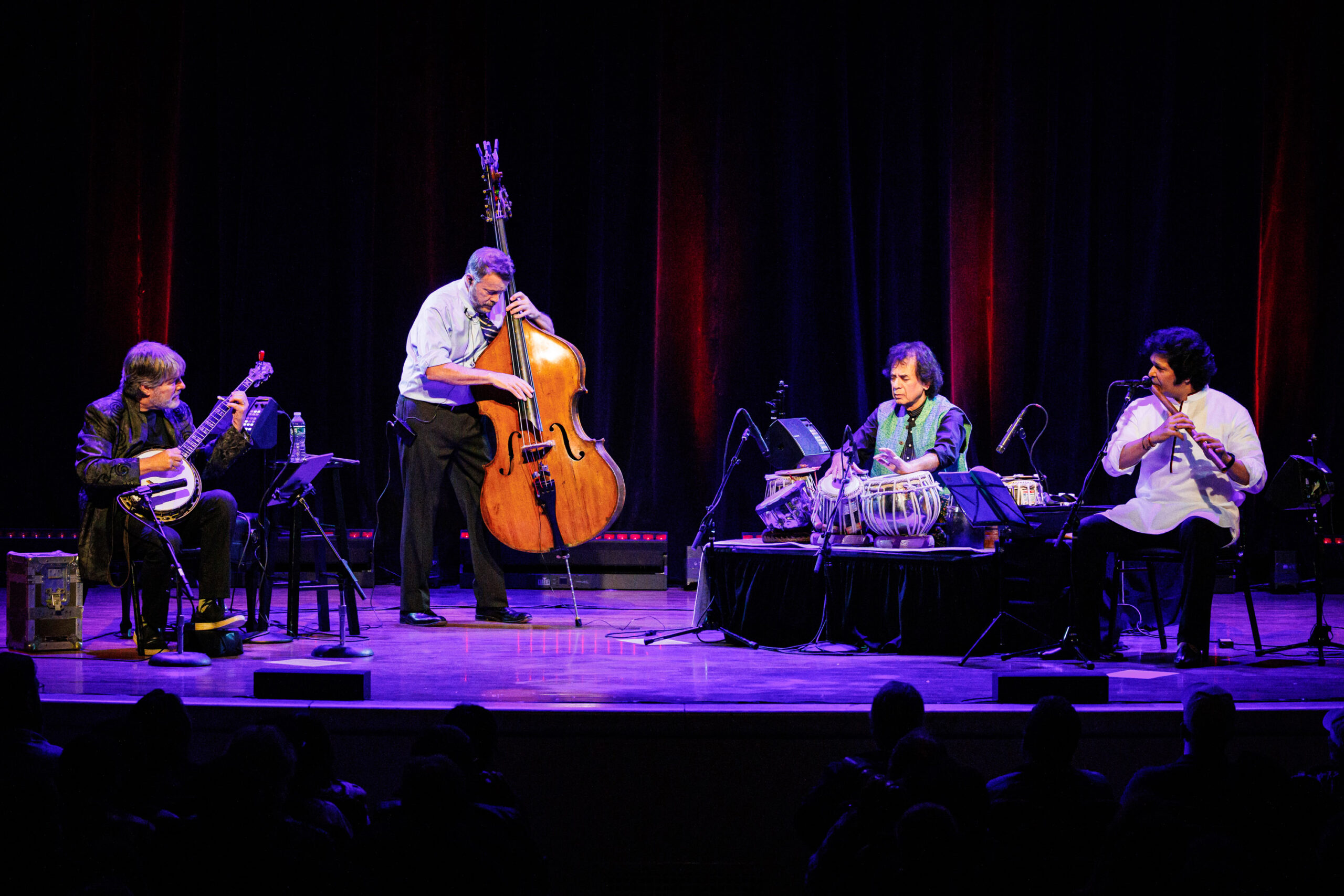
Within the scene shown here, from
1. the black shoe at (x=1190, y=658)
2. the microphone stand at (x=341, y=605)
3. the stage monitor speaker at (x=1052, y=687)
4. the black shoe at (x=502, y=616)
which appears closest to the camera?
the stage monitor speaker at (x=1052, y=687)

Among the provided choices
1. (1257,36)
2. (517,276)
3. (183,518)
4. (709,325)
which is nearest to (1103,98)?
(1257,36)

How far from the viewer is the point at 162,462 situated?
4.68 metres

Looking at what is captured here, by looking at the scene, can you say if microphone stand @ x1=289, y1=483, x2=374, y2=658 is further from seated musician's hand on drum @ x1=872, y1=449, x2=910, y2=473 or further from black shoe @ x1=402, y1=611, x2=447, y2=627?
seated musician's hand on drum @ x1=872, y1=449, x2=910, y2=473

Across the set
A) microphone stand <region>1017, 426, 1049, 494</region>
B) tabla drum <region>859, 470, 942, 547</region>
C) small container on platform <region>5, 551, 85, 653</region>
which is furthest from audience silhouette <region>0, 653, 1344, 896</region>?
microphone stand <region>1017, 426, 1049, 494</region>

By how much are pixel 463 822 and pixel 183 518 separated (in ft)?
9.93

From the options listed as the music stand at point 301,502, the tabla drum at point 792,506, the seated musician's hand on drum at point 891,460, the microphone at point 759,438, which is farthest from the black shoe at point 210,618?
the seated musician's hand on drum at point 891,460

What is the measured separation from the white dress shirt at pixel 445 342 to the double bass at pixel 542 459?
0.58 ft

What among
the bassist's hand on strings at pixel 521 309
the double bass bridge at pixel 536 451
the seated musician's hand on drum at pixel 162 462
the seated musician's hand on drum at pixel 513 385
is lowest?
the seated musician's hand on drum at pixel 162 462

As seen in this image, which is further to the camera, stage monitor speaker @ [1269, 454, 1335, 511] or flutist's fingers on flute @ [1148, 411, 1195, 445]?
stage monitor speaker @ [1269, 454, 1335, 511]

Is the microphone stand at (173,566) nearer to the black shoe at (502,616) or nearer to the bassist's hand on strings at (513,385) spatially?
the black shoe at (502,616)

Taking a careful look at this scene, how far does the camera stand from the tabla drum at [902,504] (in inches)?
205

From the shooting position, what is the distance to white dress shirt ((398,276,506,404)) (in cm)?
553

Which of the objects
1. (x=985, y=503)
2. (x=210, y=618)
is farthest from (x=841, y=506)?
(x=210, y=618)

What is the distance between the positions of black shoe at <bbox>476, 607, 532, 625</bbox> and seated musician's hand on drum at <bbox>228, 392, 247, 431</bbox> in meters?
1.45
